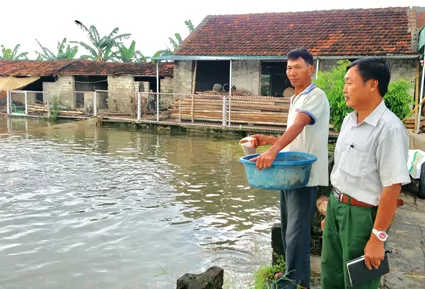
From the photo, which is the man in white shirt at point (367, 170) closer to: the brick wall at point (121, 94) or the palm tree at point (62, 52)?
the brick wall at point (121, 94)

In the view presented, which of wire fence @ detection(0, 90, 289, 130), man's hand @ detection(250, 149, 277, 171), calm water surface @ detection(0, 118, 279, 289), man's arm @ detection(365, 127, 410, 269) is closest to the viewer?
man's arm @ detection(365, 127, 410, 269)

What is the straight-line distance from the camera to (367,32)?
16562 mm

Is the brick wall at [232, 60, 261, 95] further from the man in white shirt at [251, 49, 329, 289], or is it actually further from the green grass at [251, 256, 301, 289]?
the man in white shirt at [251, 49, 329, 289]

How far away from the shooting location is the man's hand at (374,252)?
7.22 ft

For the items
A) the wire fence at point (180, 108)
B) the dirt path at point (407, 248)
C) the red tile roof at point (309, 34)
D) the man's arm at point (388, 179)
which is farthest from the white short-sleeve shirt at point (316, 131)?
the red tile roof at point (309, 34)

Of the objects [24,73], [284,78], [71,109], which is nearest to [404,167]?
[284,78]

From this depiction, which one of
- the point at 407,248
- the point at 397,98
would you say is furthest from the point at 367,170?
the point at 397,98

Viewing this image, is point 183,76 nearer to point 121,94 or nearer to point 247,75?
point 247,75

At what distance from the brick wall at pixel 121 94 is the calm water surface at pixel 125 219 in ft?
30.6

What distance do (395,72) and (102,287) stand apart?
14.6 metres

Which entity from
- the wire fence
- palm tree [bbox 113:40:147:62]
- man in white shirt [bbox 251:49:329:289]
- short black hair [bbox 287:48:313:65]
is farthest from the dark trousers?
palm tree [bbox 113:40:147:62]

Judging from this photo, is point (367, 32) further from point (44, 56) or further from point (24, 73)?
point (44, 56)

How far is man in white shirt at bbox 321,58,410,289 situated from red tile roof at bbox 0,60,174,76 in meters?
18.8

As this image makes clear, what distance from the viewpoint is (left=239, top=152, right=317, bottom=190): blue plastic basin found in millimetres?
2803
